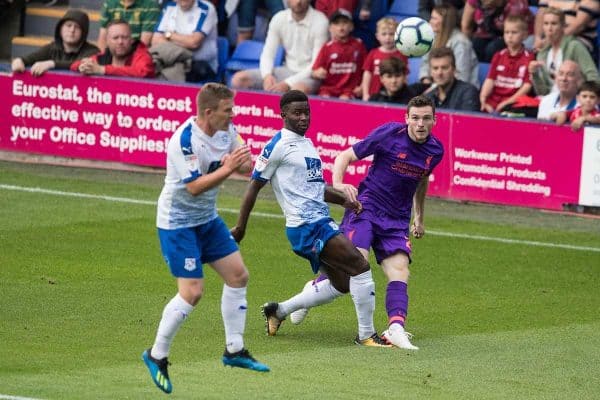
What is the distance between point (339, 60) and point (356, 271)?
8.79 metres

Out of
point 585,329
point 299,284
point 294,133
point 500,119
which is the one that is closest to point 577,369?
point 585,329

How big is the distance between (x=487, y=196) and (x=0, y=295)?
7.01 m

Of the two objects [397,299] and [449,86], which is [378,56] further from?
[397,299]

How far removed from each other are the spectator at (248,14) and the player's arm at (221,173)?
12.3 meters

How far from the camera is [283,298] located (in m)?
12.2

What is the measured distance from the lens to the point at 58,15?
23.3 metres

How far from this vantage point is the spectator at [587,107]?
52.4ft

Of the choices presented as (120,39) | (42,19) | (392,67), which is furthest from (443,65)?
(42,19)

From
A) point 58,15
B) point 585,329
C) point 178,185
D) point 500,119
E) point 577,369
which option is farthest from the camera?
point 58,15

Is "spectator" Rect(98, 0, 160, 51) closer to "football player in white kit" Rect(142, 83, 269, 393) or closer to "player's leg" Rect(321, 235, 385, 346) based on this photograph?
"player's leg" Rect(321, 235, 385, 346)

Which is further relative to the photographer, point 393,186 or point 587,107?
point 587,107

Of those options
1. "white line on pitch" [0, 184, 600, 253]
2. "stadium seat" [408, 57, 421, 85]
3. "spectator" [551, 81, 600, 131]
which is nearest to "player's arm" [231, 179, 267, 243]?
"white line on pitch" [0, 184, 600, 253]

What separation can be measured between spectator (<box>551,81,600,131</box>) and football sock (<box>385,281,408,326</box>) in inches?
232

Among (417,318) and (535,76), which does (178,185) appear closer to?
(417,318)
